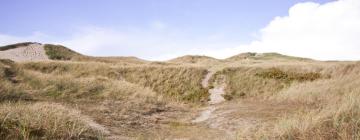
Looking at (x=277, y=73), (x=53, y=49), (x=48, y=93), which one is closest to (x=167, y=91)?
(x=277, y=73)

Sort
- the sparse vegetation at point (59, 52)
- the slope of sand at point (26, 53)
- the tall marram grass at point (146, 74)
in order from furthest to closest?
1. the sparse vegetation at point (59, 52)
2. the slope of sand at point (26, 53)
3. the tall marram grass at point (146, 74)

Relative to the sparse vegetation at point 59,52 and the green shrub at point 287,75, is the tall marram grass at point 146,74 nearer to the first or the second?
the green shrub at point 287,75

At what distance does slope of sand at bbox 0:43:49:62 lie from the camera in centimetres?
4269

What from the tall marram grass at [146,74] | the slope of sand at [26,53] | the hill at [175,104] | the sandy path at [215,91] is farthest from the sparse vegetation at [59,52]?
the sandy path at [215,91]

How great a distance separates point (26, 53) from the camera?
4544 centimetres

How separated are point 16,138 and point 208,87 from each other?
2130 centimetres

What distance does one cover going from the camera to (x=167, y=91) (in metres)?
27.1

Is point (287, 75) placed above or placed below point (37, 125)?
above

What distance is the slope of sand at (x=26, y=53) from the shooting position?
42694 millimetres

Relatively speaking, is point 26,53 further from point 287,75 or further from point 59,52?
point 287,75

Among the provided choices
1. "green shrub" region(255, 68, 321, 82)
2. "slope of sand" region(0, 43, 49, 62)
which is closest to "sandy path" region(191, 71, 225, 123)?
"green shrub" region(255, 68, 321, 82)

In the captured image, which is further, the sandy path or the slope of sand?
the slope of sand

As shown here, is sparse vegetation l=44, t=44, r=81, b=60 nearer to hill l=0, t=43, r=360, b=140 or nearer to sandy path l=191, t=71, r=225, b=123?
hill l=0, t=43, r=360, b=140

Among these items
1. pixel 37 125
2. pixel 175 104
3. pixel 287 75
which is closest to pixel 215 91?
pixel 287 75
